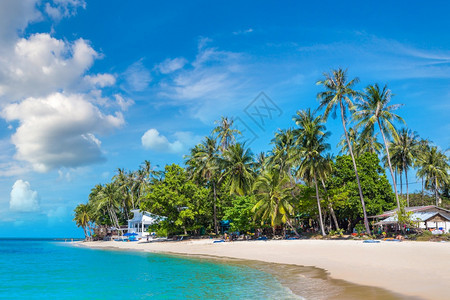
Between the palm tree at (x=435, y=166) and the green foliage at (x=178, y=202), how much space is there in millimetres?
30205

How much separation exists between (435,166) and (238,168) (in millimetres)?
27547

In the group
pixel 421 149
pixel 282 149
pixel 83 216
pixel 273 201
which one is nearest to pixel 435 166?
pixel 421 149

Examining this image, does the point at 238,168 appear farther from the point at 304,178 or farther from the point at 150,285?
the point at 150,285

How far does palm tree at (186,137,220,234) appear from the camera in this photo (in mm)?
46531

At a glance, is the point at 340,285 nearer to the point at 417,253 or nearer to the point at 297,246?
the point at 417,253

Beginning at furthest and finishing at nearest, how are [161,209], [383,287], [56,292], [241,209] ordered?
1. [161,209]
2. [241,209]
3. [56,292]
4. [383,287]

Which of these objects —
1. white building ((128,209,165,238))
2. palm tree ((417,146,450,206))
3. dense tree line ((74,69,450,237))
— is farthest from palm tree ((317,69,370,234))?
white building ((128,209,165,238))

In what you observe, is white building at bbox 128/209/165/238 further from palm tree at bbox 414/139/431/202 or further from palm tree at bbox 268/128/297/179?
palm tree at bbox 414/139/431/202

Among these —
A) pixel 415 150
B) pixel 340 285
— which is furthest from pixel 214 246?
pixel 415 150

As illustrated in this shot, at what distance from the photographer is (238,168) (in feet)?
141

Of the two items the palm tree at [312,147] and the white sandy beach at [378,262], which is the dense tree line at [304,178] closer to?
the palm tree at [312,147]

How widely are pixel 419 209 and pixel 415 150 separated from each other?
12.5 meters

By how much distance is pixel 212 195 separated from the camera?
48219 mm

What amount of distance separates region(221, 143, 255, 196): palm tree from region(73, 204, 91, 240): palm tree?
2035 inches
